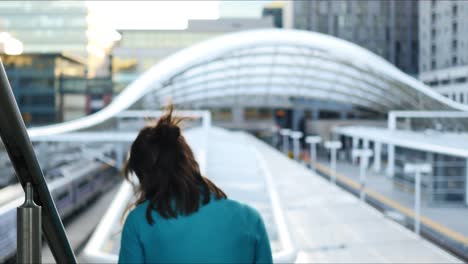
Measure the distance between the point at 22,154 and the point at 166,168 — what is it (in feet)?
1.44

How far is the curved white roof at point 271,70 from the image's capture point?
23969 millimetres

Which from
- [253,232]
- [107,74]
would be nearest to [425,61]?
[253,232]

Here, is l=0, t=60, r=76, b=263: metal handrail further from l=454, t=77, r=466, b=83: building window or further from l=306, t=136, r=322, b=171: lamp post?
l=306, t=136, r=322, b=171: lamp post

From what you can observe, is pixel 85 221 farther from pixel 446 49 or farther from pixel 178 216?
pixel 178 216

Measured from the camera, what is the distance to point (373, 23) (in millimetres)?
8938

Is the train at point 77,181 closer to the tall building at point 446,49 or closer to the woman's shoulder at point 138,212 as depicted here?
the tall building at point 446,49

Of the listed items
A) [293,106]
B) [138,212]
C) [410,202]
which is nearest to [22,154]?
[138,212]

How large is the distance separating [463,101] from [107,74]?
32.5 m

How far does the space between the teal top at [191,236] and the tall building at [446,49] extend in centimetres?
365

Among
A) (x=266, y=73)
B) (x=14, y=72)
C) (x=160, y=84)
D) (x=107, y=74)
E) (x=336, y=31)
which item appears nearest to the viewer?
(x=336, y=31)

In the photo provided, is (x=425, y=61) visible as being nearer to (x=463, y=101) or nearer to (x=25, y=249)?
(x=463, y=101)

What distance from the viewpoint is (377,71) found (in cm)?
2236

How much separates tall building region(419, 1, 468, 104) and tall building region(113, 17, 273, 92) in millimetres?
17418

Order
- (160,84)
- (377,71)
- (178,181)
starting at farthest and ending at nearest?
(160,84), (377,71), (178,181)
